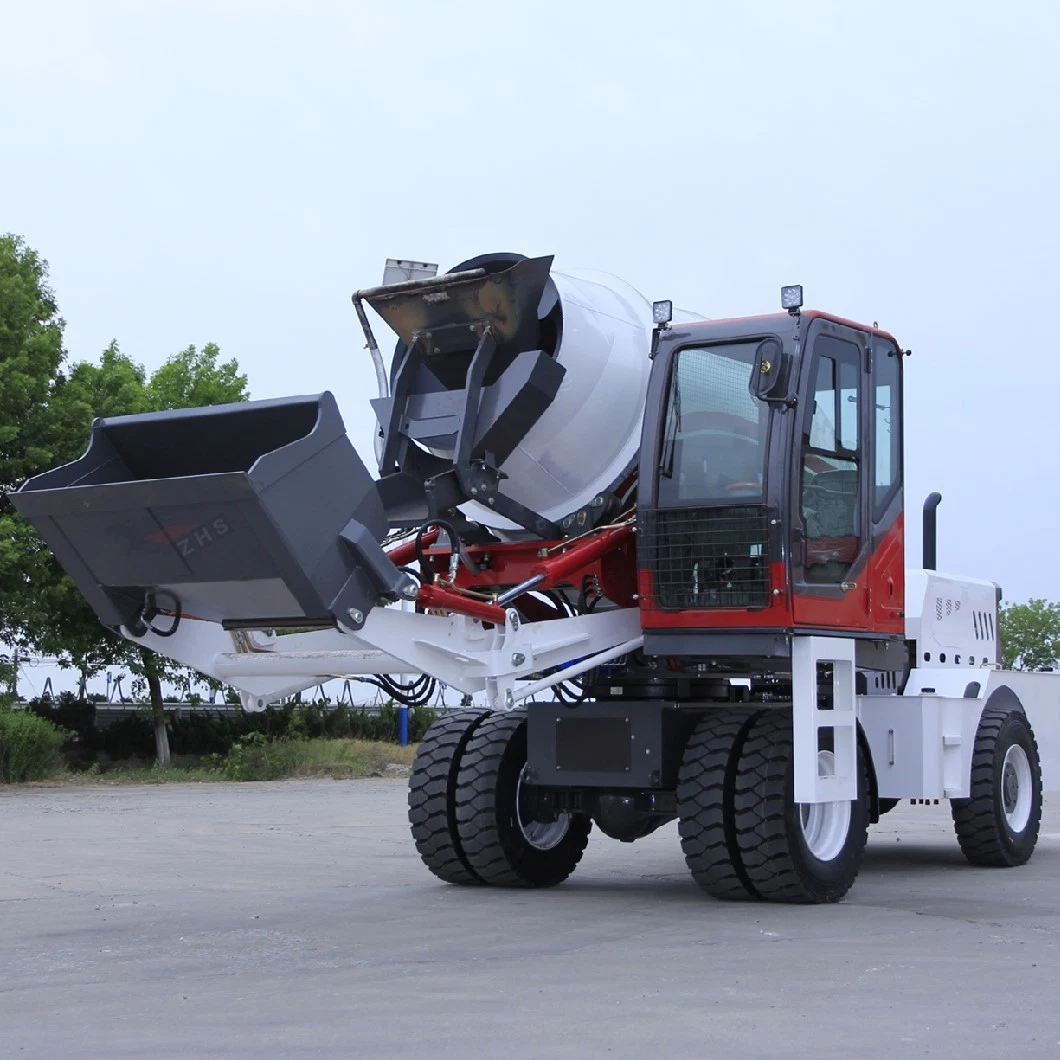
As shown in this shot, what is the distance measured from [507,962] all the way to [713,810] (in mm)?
2257

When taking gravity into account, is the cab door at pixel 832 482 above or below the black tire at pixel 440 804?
above

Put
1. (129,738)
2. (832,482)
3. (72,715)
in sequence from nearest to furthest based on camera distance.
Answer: (832,482) < (72,715) < (129,738)

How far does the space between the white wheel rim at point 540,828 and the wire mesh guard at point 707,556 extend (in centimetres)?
193

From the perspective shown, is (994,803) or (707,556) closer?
(707,556)

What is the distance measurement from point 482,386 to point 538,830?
3.24 meters

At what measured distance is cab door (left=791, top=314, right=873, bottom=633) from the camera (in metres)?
9.58

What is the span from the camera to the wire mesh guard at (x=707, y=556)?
9.49 meters

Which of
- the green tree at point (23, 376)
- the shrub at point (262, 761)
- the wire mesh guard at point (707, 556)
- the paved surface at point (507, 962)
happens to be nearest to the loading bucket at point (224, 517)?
the paved surface at point (507, 962)

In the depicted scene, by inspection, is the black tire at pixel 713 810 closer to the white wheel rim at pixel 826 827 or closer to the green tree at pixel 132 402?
the white wheel rim at pixel 826 827

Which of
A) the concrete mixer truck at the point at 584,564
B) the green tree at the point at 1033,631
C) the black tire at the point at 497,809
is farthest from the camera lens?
the green tree at the point at 1033,631

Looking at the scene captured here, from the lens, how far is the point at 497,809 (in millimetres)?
10719

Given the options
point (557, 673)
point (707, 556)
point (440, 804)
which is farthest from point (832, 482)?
point (440, 804)

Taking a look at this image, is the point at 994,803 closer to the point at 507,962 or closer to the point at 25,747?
the point at 507,962

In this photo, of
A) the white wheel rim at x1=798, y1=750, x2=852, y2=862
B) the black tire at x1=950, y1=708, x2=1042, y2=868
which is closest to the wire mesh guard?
the white wheel rim at x1=798, y1=750, x2=852, y2=862
